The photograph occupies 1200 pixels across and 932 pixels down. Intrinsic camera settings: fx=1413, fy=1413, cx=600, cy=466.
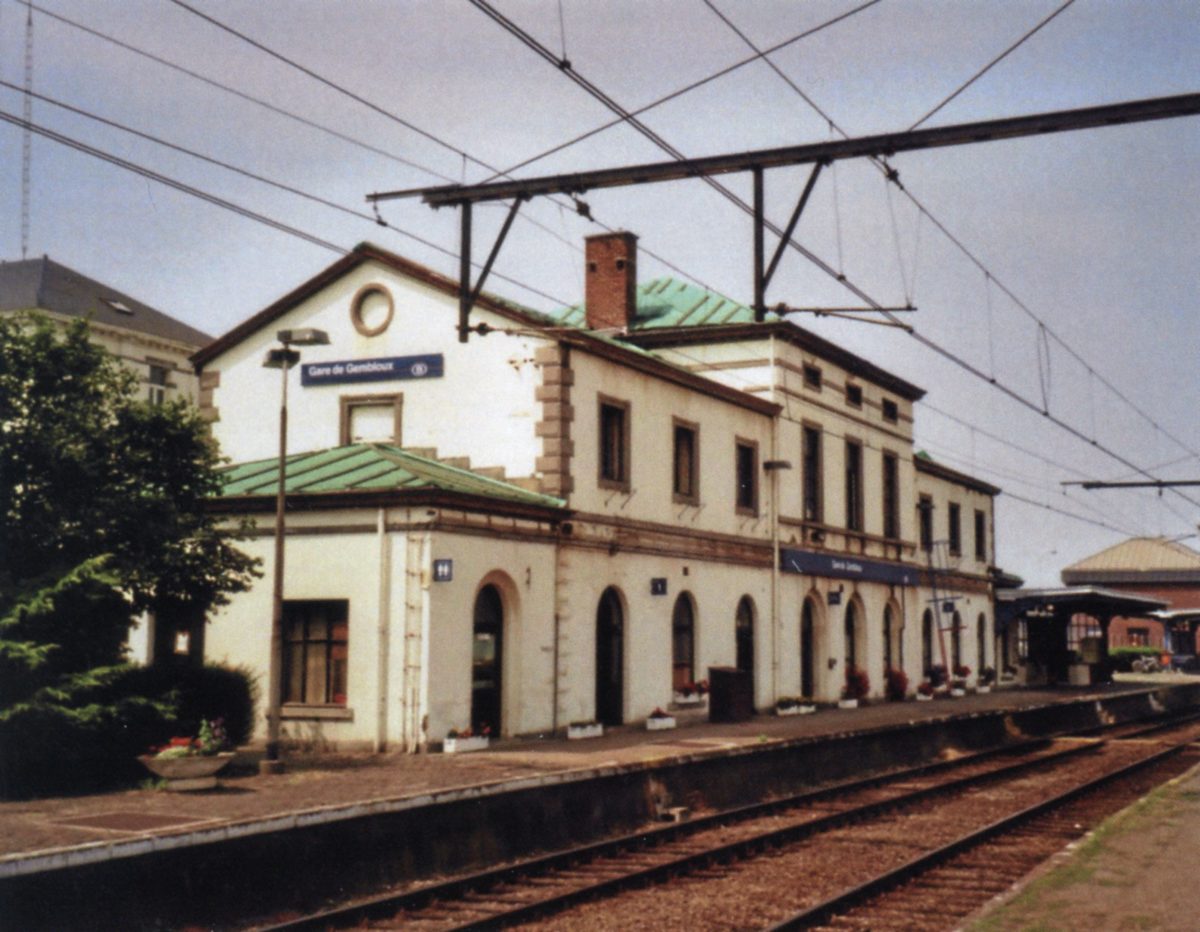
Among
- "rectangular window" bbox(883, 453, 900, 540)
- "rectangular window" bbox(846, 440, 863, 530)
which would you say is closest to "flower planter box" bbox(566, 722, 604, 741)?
"rectangular window" bbox(846, 440, 863, 530)

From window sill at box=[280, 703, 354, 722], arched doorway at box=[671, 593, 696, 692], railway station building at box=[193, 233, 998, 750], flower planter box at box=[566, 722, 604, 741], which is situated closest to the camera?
window sill at box=[280, 703, 354, 722]

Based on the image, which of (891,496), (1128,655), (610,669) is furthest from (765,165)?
(1128,655)

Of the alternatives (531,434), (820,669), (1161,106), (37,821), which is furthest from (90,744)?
(820,669)

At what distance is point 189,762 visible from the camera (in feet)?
52.7

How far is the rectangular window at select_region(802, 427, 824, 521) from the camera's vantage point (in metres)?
34.9

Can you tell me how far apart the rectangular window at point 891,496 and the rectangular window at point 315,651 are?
72.2 feet

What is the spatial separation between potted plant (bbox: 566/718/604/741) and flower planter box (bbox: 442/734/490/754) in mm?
2500

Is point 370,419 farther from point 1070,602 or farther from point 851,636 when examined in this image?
point 1070,602

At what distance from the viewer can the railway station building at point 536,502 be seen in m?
21.7

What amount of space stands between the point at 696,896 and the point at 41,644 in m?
7.96

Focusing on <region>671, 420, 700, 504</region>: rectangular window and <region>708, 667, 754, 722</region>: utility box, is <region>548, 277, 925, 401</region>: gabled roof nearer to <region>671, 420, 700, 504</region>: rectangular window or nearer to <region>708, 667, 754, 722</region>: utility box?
<region>671, 420, 700, 504</region>: rectangular window

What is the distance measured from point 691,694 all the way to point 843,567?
9220 mm

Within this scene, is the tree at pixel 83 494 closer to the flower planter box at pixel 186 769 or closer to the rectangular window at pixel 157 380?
the flower planter box at pixel 186 769

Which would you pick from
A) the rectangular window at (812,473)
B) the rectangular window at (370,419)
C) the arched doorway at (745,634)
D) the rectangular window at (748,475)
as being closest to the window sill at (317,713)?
the rectangular window at (370,419)
